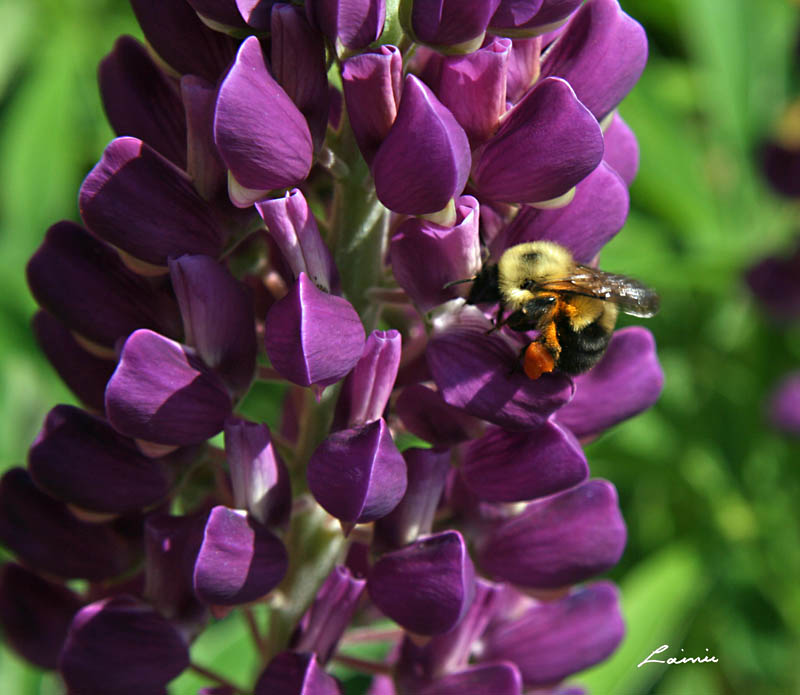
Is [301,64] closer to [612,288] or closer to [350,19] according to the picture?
[350,19]

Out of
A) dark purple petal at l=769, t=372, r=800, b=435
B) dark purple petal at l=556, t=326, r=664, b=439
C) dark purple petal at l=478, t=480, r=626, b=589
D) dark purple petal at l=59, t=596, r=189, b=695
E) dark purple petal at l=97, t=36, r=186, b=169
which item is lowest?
dark purple petal at l=769, t=372, r=800, b=435

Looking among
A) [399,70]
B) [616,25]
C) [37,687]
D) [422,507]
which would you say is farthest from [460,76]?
[37,687]

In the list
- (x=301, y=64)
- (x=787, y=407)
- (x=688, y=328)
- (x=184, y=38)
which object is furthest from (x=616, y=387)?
(x=688, y=328)

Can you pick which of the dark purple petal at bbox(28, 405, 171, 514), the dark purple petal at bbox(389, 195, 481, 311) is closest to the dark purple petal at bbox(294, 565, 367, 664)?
the dark purple petal at bbox(28, 405, 171, 514)

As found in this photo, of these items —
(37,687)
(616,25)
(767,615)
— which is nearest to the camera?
(616,25)

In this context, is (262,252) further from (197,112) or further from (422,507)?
(422,507)

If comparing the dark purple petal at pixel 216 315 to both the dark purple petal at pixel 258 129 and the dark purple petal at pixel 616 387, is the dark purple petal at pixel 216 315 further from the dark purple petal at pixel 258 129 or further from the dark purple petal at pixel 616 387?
the dark purple petal at pixel 616 387

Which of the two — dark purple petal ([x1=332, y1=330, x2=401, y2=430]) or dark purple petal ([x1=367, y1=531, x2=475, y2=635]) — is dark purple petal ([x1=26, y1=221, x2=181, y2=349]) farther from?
dark purple petal ([x1=367, y1=531, x2=475, y2=635])

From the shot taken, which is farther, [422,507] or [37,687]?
[37,687]
